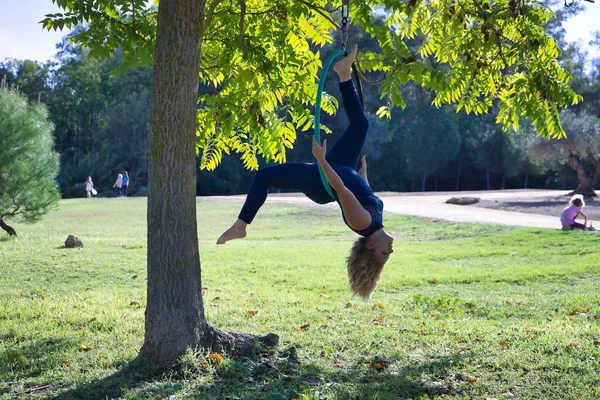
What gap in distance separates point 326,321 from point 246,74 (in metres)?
2.97

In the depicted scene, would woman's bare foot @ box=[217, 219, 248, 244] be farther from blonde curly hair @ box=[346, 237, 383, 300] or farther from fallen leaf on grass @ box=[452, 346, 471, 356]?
fallen leaf on grass @ box=[452, 346, 471, 356]

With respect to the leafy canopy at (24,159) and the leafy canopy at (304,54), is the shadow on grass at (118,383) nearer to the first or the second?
the leafy canopy at (304,54)

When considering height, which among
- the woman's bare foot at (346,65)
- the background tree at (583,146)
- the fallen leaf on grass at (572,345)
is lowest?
the fallen leaf on grass at (572,345)

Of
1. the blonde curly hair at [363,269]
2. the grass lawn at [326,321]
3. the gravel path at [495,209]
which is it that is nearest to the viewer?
the grass lawn at [326,321]

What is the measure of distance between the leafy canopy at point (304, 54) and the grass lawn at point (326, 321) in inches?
84.4

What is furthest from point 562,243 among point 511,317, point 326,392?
point 326,392

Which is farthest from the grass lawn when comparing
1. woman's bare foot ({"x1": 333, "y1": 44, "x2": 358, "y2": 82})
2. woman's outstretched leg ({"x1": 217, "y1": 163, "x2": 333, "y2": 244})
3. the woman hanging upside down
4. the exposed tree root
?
woman's bare foot ({"x1": 333, "y1": 44, "x2": 358, "y2": 82})

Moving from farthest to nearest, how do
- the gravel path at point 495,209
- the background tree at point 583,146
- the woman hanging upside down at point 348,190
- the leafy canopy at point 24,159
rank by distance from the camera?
the background tree at point 583,146, the gravel path at point 495,209, the leafy canopy at point 24,159, the woman hanging upside down at point 348,190

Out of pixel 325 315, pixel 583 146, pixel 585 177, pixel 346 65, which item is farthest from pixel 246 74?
pixel 585 177

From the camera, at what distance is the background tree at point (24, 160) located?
55.7 ft

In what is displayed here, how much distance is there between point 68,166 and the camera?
48281 millimetres

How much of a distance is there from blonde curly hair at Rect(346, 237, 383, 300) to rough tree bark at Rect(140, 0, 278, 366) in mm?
1390

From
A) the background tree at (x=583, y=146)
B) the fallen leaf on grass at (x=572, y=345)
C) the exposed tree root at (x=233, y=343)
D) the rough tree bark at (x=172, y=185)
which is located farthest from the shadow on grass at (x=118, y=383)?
the background tree at (x=583, y=146)

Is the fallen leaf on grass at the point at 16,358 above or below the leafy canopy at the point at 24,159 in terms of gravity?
below
